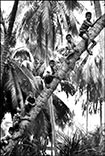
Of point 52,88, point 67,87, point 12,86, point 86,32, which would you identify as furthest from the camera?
point 67,87

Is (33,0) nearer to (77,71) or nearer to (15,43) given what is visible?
(15,43)

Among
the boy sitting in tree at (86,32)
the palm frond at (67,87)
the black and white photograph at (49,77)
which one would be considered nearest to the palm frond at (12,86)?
the black and white photograph at (49,77)

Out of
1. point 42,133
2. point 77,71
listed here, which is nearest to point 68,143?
point 42,133

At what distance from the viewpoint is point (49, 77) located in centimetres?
966

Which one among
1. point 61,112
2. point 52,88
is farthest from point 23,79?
point 52,88

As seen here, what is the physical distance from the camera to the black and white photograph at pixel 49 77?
837 cm

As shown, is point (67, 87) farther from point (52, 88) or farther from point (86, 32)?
point (52, 88)

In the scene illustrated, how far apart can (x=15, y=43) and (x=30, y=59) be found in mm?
1492

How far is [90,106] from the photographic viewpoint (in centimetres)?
2639

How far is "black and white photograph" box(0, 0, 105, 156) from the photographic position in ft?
27.5

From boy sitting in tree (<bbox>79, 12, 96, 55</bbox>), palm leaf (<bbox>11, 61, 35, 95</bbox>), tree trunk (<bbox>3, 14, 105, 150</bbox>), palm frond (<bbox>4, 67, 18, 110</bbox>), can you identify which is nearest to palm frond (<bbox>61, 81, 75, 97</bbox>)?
palm leaf (<bbox>11, 61, 35, 95</bbox>)

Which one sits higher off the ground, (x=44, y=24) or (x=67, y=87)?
(x=44, y=24)

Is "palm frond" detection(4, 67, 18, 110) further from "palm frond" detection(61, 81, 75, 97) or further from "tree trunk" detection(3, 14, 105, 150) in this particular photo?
"tree trunk" detection(3, 14, 105, 150)

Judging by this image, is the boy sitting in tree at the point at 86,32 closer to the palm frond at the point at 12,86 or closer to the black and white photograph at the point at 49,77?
the black and white photograph at the point at 49,77
